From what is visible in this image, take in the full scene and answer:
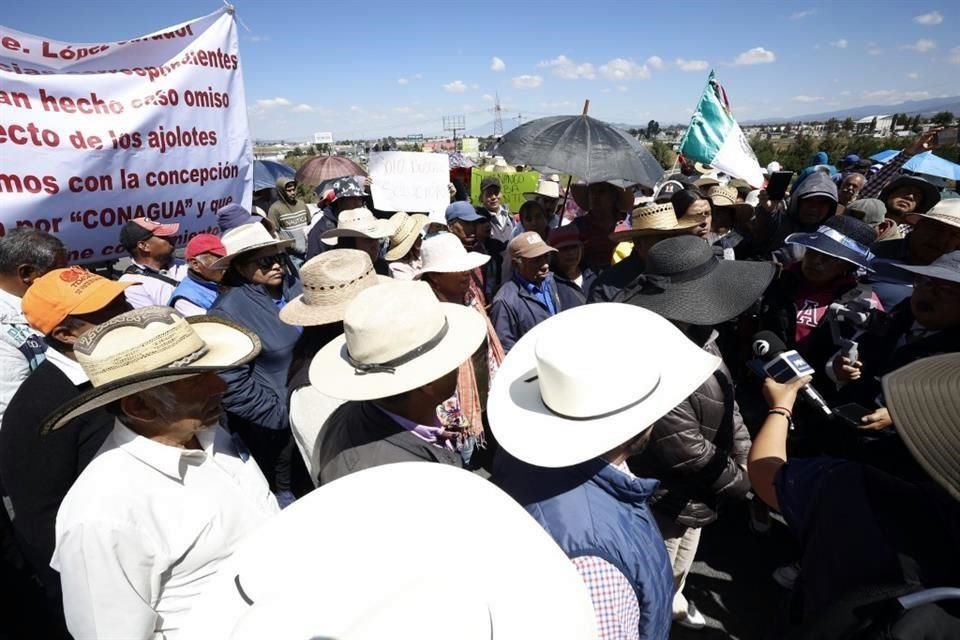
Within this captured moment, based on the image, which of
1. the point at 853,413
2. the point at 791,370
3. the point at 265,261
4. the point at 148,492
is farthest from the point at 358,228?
the point at 853,413

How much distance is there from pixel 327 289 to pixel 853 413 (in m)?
2.75

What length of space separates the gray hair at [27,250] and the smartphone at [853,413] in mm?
4383

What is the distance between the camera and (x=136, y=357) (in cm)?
146

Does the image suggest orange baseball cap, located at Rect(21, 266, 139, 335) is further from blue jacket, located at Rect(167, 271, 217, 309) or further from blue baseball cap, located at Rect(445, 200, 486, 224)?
blue baseball cap, located at Rect(445, 200, 486, 224)

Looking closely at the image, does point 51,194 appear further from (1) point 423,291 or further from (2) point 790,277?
(2) point 790,277

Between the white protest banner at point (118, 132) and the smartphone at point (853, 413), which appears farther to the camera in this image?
the white protest banner at point (118, 132)

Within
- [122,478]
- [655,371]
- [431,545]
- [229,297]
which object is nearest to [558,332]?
[655,371]

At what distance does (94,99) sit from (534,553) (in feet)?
12.5

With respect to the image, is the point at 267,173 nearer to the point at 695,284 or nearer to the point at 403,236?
the point at 403,236

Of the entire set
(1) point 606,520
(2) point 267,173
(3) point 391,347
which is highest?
(2) point 267,173

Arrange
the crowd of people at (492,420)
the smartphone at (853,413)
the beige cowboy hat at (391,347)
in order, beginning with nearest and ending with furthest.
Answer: the crowd of people at (492,420)
the beige cowboy hat at (391,347)
the smartphone at (853,413)

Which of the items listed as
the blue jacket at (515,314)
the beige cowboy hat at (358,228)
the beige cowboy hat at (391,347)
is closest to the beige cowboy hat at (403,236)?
the beige cowboy hat at (358,228)

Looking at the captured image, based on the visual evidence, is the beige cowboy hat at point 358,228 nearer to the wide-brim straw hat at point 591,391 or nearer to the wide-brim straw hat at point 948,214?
the wide-brim straw hat at point 591,391

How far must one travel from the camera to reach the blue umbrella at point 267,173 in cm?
853
